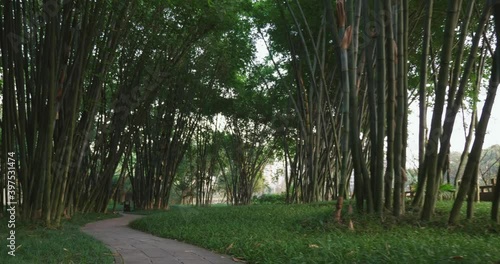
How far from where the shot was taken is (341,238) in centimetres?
315

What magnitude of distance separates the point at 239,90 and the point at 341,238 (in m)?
9.05

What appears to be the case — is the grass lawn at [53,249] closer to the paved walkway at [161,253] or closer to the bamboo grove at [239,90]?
the paved walkway at [161,253]

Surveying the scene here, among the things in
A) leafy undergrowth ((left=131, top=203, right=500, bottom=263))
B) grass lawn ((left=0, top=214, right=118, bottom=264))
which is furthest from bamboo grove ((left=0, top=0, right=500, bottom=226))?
grass lawn ((left=0, top=214, right=118, bottom=264))

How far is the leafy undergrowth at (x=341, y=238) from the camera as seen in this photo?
2326 mm

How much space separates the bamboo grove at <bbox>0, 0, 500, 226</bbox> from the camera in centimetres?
392

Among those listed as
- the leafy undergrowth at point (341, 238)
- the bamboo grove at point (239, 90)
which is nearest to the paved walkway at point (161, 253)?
the leafy undergrowth at point (341, 238)

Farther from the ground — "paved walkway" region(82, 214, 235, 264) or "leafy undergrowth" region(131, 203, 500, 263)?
"leafy undergrowth" region(131, 203, 500, 263)

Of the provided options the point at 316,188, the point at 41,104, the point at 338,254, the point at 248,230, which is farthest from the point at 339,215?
the point at 316,188

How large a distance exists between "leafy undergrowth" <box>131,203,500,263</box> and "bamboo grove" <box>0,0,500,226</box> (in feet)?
0.87

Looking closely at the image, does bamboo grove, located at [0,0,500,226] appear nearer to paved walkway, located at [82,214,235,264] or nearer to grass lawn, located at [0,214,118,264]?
grass lawn, located at [0,214,118,264]

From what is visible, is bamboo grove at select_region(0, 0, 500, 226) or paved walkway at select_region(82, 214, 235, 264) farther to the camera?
bamboo grove at select_region(0, 0, 500, 226)

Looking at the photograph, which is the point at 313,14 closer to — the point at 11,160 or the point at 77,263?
the point at 11,160

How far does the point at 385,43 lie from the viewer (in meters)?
3.81

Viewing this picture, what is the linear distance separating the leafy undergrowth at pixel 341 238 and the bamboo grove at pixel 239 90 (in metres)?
0.27
